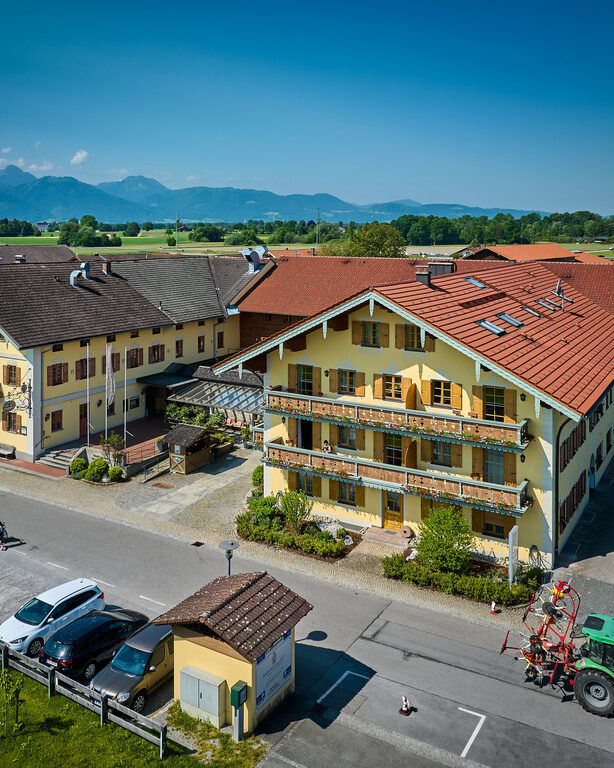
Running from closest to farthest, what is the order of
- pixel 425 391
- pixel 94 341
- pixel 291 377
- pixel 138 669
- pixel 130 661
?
pixel 138 669
pixel 130 661
pixel 425 391
pixel 291 377
pixel 94 341

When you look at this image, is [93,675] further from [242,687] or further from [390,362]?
[390,362]

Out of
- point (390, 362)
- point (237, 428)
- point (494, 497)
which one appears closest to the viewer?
point (494, 497)

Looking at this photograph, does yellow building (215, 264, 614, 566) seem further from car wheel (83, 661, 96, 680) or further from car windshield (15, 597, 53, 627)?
car wheel (83, 661, 96, 680)

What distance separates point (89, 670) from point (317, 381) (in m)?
15.0

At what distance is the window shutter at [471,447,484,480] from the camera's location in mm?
26953

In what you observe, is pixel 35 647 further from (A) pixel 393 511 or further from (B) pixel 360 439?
(A) pixel 393 511

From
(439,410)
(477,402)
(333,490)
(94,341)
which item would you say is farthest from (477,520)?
(94,341)

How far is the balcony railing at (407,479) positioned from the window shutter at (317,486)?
134 cm

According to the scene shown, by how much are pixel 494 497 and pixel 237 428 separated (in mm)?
22489

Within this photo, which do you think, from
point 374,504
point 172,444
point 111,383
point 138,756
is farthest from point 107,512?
point 138,756

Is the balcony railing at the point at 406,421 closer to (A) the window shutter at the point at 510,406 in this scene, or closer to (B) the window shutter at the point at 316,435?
(A) the window shutter at the point at 510,406

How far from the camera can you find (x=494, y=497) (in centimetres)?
2573

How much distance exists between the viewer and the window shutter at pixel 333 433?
100 feet

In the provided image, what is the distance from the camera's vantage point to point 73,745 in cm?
1709
